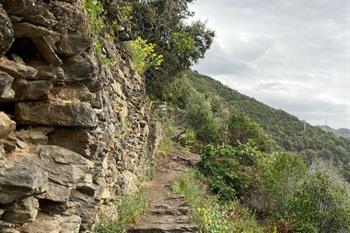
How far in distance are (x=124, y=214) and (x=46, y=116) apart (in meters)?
4.80

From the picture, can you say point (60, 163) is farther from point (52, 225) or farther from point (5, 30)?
point (5, 30)

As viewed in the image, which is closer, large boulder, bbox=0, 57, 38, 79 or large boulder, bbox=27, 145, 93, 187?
large boulder, bbox=0, 57, 38, 79

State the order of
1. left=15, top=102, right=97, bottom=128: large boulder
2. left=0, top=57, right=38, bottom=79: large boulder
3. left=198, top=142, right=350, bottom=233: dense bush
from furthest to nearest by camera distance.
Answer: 1. left=198, top=142, right=350, bottom=233: dense bush
2. left=15, top=102, right=97, bottom=128: large boulder
3. left=0, top=57, right=38, bottom=79: large boulder

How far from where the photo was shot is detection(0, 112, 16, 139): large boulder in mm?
4191

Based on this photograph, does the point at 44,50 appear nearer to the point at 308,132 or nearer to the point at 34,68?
the point at 34,68

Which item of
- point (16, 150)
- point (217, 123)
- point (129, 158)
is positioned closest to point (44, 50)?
point (16, 150)

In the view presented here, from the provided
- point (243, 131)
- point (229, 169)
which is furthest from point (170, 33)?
point (243, 131)

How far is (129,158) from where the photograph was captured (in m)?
11.1

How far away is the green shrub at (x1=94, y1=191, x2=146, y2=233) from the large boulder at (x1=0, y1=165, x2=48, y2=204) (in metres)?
3.73

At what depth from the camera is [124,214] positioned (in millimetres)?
9367


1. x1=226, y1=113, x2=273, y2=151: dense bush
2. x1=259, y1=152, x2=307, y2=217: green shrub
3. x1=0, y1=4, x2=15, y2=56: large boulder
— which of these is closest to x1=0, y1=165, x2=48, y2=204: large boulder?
x1=0, y1=4, x2=15, y2=56: large boulder

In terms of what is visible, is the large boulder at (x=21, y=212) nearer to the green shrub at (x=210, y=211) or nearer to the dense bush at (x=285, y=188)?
the green shrub at (x=210, y=211)

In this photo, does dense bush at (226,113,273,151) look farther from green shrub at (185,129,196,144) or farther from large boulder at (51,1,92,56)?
large boulder at (51,1,92,56)

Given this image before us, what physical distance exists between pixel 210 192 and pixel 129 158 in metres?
5.94
